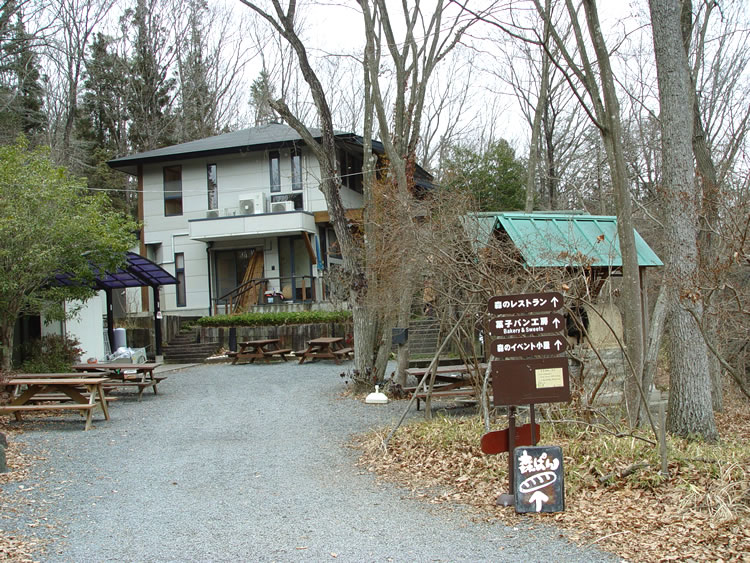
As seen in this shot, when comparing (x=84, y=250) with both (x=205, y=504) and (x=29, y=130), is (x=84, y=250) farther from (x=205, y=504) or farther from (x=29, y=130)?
(x=29, y=130)

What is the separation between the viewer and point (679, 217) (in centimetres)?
871

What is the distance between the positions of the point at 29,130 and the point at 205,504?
3160 cm

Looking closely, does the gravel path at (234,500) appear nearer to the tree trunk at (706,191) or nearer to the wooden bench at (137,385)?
the wooden bench at (137,385)

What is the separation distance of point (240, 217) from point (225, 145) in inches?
124

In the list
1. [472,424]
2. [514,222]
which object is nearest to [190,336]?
[514,222]

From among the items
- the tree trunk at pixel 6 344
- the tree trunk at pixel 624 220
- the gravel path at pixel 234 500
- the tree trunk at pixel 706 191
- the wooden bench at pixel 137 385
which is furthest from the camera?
the wooden bench at pixel 137 385

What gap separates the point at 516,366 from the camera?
604 cm

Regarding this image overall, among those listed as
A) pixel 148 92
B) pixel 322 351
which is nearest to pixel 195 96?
pixel 148 92

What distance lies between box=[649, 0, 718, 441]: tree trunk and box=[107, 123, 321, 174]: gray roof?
54.9ft

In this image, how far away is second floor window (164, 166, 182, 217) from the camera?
90.1ft

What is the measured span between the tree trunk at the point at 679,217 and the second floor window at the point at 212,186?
20428 millimetres

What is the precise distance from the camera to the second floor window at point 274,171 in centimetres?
2614

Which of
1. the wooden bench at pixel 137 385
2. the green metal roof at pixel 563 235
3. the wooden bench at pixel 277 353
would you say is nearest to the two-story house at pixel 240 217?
the wooden bench at pixel 277 353

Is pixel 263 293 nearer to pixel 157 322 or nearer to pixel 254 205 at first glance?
pixel 254 205
